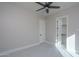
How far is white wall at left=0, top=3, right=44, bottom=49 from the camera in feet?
14.0

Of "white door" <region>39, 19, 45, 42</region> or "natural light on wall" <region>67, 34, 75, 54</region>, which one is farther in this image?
"white door" <region>39, 19, 45, 42</region>

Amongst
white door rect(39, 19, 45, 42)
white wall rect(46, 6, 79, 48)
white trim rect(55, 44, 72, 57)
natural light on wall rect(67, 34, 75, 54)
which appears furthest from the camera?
white door rect(39, 19, 45, 42)

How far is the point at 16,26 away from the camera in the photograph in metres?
4.66

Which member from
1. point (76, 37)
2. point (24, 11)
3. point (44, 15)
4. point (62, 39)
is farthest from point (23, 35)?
point (76, 37)

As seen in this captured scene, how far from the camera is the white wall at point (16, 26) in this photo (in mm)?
4262

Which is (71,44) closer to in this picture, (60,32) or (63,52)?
(63,52)

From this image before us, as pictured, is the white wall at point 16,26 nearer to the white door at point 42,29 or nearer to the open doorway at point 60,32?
the white door at point 42,29

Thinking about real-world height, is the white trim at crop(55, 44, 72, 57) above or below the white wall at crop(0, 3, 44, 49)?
below

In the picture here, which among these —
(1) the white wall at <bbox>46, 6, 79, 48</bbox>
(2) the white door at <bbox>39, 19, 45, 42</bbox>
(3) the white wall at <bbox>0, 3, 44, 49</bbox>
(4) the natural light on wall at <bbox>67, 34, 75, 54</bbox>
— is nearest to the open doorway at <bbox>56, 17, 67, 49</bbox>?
(1) the white wall at <bbox>46, 6, 79, 48</bbox>

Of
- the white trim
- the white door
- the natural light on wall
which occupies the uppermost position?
the white door

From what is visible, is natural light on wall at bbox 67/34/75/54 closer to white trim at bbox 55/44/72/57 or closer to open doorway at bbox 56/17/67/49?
white trim at bbox 55/44/72/57

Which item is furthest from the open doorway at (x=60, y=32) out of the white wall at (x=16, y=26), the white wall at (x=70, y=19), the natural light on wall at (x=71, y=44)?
the white wall at (x=16, y=26)

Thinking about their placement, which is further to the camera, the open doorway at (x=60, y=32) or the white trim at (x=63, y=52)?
the open doorway at (x=60, y=32)

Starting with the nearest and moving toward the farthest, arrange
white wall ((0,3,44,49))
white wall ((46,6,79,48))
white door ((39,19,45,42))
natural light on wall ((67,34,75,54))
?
white wall ((46,6,79,48))
natural light on wall ((67,34,75,54))
white wall ((0,3,44,49))
white door ((39,19,45,42))
